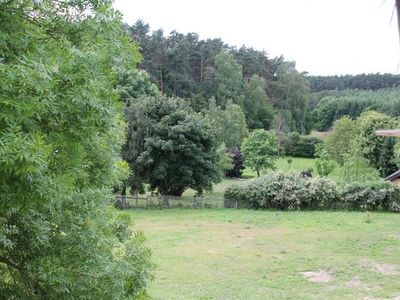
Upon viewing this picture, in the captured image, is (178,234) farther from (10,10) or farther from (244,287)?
(10,10)

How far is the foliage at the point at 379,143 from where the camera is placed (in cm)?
3497

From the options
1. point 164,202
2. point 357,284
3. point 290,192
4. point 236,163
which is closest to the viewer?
point 357,284

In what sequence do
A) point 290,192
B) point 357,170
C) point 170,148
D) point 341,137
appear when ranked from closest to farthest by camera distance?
point 170,148
point 290,192
point 357,170
point 341,137

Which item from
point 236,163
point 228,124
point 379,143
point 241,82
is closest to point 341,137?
point 379,143

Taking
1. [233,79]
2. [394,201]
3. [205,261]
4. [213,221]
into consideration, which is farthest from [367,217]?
[233,79]

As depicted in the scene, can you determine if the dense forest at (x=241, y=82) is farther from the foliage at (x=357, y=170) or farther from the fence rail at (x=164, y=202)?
the fence rail at (x=164, y=202)

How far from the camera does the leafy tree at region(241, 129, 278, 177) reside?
1326 inches

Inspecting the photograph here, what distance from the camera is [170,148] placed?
69.2 feet

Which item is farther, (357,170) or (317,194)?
(357,170)

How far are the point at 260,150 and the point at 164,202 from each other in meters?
13.2

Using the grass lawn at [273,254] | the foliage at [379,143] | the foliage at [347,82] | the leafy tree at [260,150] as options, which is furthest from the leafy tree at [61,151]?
the foliage at [347,82]

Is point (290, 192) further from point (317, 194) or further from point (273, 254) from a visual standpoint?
point (273, 254)

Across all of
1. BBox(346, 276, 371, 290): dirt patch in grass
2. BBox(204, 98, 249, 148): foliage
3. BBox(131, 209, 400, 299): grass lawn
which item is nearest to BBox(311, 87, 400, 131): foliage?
BBox(204, 98, 249, 148): foliage

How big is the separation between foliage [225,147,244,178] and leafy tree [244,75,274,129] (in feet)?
42.6
